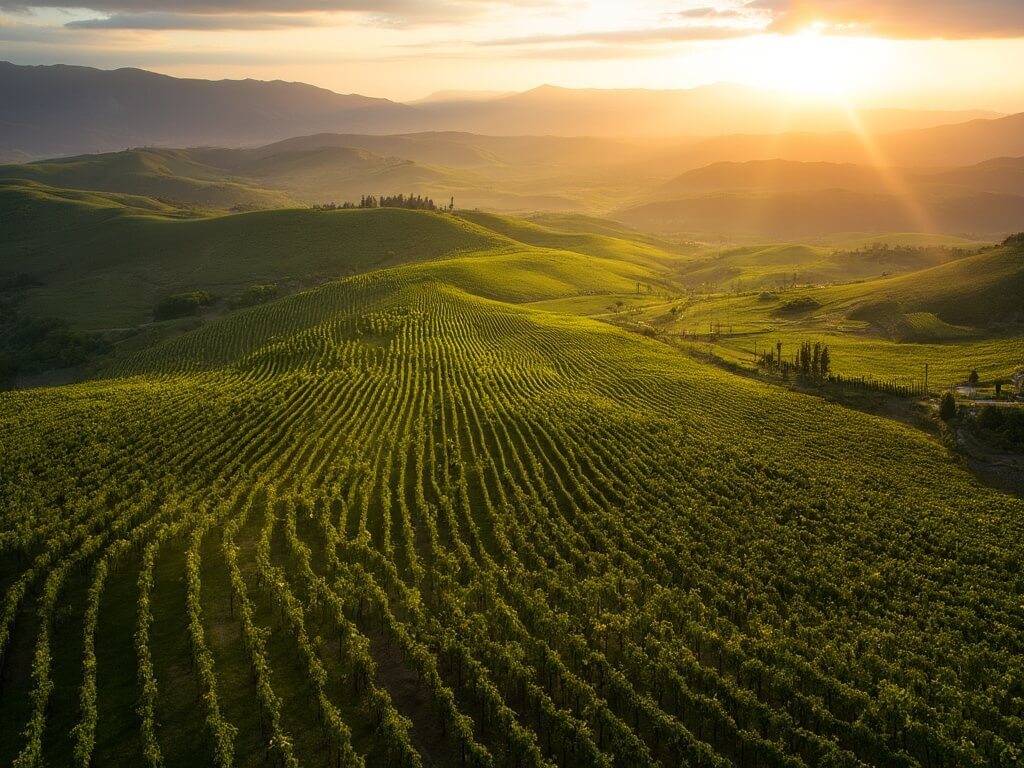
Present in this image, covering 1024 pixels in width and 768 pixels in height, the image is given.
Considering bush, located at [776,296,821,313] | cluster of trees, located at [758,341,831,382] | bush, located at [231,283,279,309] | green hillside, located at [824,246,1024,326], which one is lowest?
bush, located at [231,283,279,309]

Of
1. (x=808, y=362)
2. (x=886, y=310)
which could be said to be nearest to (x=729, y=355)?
(x=808, y=362)

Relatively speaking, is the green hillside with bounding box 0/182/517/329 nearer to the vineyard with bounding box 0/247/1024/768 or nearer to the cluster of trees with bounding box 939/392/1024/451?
the vineyard with bounding box 0/247/1024/768

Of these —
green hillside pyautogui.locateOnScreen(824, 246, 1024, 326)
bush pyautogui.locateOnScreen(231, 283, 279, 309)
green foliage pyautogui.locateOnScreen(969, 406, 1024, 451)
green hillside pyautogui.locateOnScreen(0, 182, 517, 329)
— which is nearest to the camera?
green foliage pyautogui.locateOnScreen(969, 406, 1024, 451)

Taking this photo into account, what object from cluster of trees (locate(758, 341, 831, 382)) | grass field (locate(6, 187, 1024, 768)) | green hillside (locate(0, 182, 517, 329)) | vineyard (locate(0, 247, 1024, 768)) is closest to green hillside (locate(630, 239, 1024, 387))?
cluster of trees (locate(758, 341, 831, 382))

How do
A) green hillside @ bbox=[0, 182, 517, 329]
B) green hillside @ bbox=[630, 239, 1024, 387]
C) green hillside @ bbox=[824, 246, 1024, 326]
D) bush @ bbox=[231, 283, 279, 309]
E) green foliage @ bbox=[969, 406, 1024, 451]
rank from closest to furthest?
green foliage @ bbox=[969, 406, 1024, 451] → green hillside @ bbox=[630, 239, 1024, 387] → green hillside @ bbox=[824, 246, 1024, 326] → bush @ bbox=[231, 283, 279, 309] → green hillside @ bbox=[0, 182, 517, 329]

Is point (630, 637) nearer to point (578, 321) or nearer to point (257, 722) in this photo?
point (257, 722)

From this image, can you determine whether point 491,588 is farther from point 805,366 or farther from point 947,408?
point 805,366

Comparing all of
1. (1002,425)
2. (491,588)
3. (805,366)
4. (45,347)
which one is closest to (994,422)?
(1002,425)
